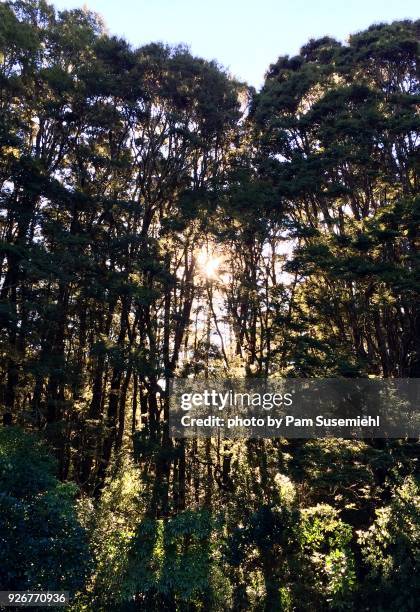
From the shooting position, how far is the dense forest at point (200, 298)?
24.8 feet

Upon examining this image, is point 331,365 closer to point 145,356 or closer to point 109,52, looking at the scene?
point 145,356

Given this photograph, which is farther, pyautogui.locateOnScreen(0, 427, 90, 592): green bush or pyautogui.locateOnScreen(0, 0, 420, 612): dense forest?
pyautogui.locateOnScreen(0, 0, 420, 612): dense forest

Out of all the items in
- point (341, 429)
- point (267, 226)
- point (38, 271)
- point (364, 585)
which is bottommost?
point (364, 585)

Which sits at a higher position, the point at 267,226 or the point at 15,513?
the point at 267,226

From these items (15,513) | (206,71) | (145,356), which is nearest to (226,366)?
(145,356)

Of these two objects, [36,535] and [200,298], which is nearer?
[36,535]

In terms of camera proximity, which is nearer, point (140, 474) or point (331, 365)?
point (331, 365)

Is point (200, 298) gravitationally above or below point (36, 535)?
above

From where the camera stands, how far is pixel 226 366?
1337 cm

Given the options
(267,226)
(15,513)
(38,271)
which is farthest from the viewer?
(267,226)

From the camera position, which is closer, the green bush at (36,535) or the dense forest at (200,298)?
the green bush at (36,535)

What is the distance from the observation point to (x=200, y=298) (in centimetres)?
1527

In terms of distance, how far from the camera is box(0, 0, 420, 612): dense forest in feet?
24.8

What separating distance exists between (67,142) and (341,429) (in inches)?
463
